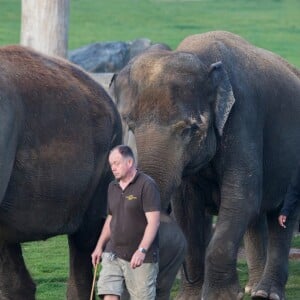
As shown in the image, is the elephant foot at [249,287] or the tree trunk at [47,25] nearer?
the elephant foot at [249,287]

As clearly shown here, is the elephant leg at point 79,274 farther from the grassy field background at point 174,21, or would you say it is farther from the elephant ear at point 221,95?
the grassy field background at point 174,21

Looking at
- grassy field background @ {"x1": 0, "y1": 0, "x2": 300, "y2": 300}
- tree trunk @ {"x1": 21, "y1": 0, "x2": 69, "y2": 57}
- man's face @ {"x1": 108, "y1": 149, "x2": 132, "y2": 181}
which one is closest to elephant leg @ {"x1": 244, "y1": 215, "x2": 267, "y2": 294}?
man's face @ {"x1": 108, "y1": 149, "x2": 132, "y2": 181}

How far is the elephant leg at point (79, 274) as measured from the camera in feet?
36.5

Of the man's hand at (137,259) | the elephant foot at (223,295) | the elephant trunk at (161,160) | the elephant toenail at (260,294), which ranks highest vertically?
the elephant trunk at (161,160)

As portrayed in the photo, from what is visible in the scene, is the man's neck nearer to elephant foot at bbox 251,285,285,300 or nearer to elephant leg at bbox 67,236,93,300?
elephant leg at bbox 67,236,93,300

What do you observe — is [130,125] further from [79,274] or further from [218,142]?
[79,274]

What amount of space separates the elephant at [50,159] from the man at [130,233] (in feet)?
2.31

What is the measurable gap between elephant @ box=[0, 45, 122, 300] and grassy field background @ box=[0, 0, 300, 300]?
66.3 ft

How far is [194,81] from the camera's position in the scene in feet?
36.1

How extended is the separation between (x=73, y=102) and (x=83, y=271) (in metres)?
1.39

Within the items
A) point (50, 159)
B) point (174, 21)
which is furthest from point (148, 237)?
point (174, 21)

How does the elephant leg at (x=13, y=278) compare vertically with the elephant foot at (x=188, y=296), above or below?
above

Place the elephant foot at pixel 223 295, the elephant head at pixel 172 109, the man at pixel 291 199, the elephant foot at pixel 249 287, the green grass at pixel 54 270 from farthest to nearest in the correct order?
1. the elephant foot at pixel 249 287
2. the green grass at pixel 54 270
3. the man at pixel 291 199
4. the elephant foot at pixel 223 295
5. the elephant head at pixel 172 109

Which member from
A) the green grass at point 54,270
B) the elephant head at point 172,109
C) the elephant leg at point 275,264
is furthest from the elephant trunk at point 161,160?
the elephant leg at point 275,264
